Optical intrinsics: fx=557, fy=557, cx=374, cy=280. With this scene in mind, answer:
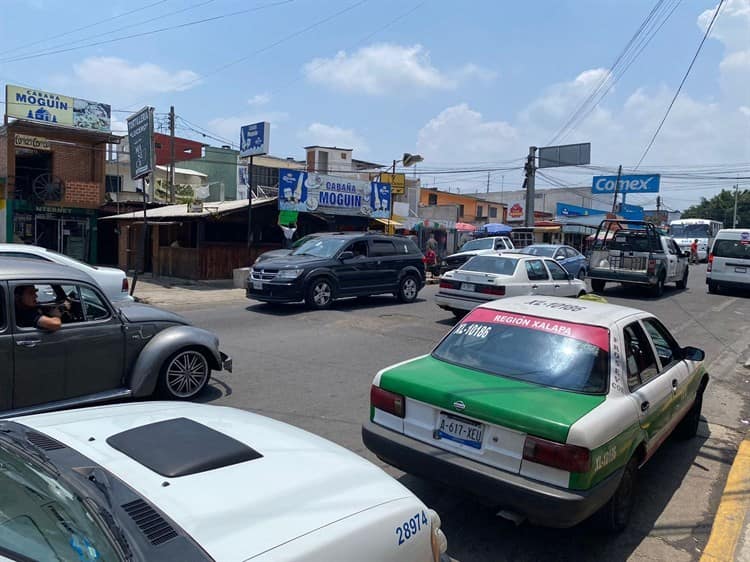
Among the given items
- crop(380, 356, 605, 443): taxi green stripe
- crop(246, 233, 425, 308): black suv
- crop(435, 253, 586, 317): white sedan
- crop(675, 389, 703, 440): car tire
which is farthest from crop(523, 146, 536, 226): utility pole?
crop(380, 356, 605, 443): taxi green stripe

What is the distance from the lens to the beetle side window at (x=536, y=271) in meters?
11.5

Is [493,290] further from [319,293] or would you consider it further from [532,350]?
[532,350]

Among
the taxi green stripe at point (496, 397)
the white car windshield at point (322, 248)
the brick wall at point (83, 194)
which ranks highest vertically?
the brick wall at point (83, 194)

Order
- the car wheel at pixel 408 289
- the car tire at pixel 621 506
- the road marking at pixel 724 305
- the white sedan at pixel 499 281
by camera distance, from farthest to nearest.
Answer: the road marking at pixel 724 305 → the car wheel at pixel 408 289 → the white sedan at pixel 499 281 → the car tire at pixel 621 506

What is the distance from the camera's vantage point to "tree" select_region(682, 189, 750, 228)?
253 ft

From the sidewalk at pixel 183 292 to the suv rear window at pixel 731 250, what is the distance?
15.3 meters

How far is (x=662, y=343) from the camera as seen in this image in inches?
195

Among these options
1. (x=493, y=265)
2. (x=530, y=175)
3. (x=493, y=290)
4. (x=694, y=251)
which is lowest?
(x=493, y=290)

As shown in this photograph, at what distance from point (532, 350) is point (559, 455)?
1138mm

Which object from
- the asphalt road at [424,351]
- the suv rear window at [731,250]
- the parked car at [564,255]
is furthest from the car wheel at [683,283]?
the asphalt road at [424,351]

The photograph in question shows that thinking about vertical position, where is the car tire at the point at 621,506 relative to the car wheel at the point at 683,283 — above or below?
below

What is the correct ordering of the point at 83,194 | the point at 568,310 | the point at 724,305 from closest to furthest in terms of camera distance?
1. the point at 568,310
2. the point at 724,305
3. the point at 83,194

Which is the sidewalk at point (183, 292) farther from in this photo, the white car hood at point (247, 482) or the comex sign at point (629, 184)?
the comex sign at point (629, 184)

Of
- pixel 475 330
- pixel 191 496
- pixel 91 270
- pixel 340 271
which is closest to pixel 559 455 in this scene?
pixel 475 330
